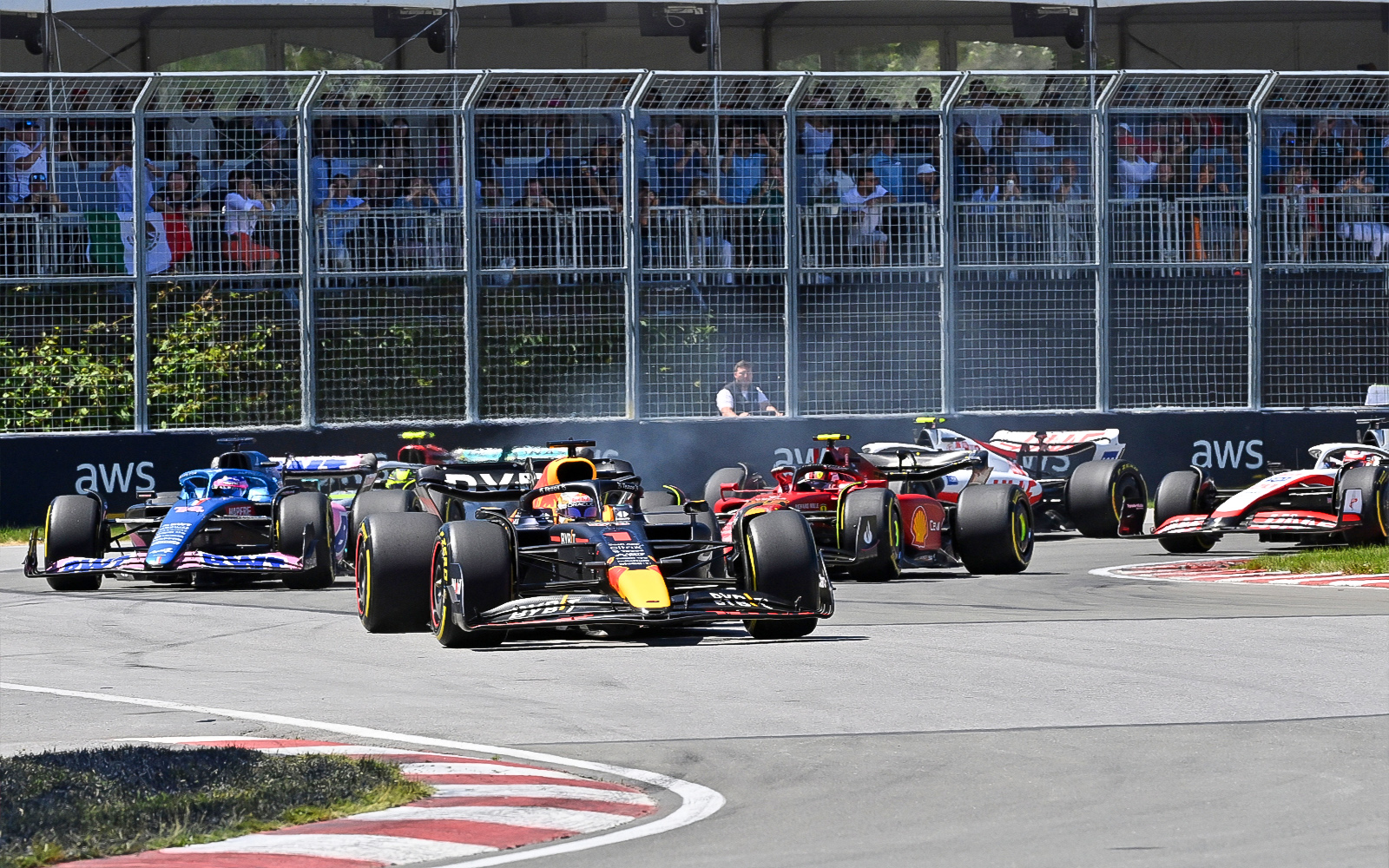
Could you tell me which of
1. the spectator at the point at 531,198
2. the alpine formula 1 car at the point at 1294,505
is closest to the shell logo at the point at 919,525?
the alpine formula 1 car at the point at 1294,505

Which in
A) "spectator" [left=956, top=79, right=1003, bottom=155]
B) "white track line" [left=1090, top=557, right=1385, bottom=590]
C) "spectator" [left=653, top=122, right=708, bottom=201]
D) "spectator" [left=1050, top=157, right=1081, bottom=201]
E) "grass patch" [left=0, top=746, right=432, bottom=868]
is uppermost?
"spectator" [left=956, top=79, right=1003, bottom=155]

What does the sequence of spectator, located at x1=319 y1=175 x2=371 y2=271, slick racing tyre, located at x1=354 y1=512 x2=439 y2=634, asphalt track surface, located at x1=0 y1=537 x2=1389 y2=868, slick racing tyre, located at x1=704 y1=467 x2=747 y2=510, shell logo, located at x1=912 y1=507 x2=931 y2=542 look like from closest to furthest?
asphalt track surface, located at x1=0 y1=537 x2=1389 y2=868
slick racing tyre, located at x1=354 y1=512 x2=439 y2=634
shell logo, located at x1=912 y1=507 x2=931 y2=542
slick racing tyre, located at x1=704 y1=467 x2=747 y2=510
spectator, located at x1=319 y1=175 x2=371 y2=271

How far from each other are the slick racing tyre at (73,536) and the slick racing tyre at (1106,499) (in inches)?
375

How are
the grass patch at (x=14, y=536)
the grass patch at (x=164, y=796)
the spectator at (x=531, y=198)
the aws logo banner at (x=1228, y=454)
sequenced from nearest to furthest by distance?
the grass patch at (x=164, y=796) → the grass patch at (x=14, y=536) → the spectator at (x=531, y=198) → the aws logo banner at (x=1228, y=454)

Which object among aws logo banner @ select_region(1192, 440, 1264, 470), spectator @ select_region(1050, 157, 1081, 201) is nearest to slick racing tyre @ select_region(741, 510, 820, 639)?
spectator @ select_region(1050, 157, 1081, 201)

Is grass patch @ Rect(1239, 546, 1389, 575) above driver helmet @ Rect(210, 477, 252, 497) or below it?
below

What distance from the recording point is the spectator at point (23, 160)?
21297 millimetres

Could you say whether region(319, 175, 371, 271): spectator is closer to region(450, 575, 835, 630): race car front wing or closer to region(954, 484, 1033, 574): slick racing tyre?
region(954, 484, 1033, 574): slick racing tyre

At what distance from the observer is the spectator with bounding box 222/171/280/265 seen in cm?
2158

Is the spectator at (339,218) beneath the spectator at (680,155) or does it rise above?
beneath

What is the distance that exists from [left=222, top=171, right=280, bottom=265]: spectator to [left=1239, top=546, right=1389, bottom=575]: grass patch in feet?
35.9

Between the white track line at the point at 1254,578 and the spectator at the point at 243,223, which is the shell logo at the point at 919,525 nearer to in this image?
the white track line at the point at 1254,578

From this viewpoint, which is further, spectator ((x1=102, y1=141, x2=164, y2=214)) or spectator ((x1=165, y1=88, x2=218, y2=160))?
spectator ((x1=102, y1=141, x2=164, y2=214))

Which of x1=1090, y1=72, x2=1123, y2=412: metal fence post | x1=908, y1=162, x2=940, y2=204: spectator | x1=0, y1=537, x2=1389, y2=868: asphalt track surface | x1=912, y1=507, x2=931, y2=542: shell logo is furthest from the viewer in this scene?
x1=1090, y1=72, x2=1123, y2=412: metal fence post
